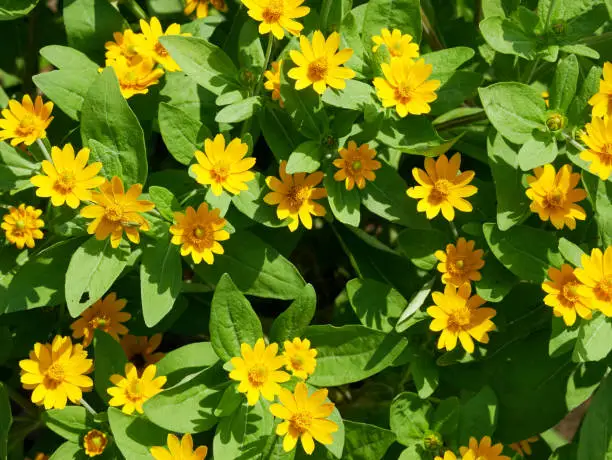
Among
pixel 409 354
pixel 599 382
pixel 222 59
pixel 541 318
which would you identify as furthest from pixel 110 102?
pixel 599 382

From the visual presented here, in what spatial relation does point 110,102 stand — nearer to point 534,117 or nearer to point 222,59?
point 222,59

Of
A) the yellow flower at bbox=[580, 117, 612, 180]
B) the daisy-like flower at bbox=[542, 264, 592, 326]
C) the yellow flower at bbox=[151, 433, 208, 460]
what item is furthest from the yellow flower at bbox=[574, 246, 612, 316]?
the yellow flower at bbox=[151, 433, 208, 460]

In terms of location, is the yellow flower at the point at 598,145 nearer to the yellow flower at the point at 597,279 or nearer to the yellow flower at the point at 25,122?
the yellow flower at the point at 597,279

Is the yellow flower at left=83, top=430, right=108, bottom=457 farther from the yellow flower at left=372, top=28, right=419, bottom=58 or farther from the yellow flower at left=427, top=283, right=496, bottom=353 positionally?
the yellow flower at left=372, top=28, right=419, bottom=58

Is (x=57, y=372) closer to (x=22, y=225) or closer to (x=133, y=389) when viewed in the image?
(x=133, y=389)

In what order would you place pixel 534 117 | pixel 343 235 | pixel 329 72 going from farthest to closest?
pixel 343 235 < pixel 534 117 < pixel 329 72

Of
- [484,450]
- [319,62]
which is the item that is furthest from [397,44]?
[484,450]
